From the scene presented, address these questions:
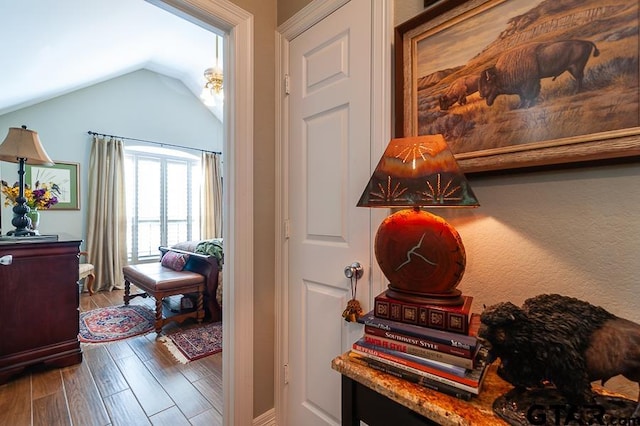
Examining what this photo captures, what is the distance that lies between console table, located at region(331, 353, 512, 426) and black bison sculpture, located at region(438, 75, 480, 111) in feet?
2.51

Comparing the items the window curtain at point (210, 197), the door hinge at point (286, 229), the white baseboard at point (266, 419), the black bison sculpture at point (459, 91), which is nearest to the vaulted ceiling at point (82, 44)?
the window curtain at point (210, 197)

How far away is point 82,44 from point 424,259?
411 centimetres

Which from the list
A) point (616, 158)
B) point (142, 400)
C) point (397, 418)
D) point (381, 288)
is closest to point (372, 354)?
point (397, 418)

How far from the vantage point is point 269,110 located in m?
1.52

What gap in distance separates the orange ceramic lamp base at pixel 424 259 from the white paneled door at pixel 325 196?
407mm

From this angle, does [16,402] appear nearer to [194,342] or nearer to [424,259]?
[194,342]

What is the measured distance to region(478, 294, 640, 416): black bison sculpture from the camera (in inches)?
19.2

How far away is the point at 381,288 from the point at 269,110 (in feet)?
3.60

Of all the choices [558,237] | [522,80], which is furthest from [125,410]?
[522,80]

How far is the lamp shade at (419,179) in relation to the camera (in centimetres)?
65

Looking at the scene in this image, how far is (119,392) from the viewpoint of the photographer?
1.86m

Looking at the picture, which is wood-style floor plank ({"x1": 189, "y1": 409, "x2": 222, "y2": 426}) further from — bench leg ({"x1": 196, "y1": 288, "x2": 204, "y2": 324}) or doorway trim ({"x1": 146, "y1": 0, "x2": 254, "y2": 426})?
bench leg ({"x1": 196, "y1": 288, "x2": 204, "y2": 324})

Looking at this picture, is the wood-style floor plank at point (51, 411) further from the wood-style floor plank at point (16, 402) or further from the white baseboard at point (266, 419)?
the white baseboard at point (266, 419)

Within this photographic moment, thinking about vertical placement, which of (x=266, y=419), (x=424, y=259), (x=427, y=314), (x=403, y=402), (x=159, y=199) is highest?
(x=159, y=199)
